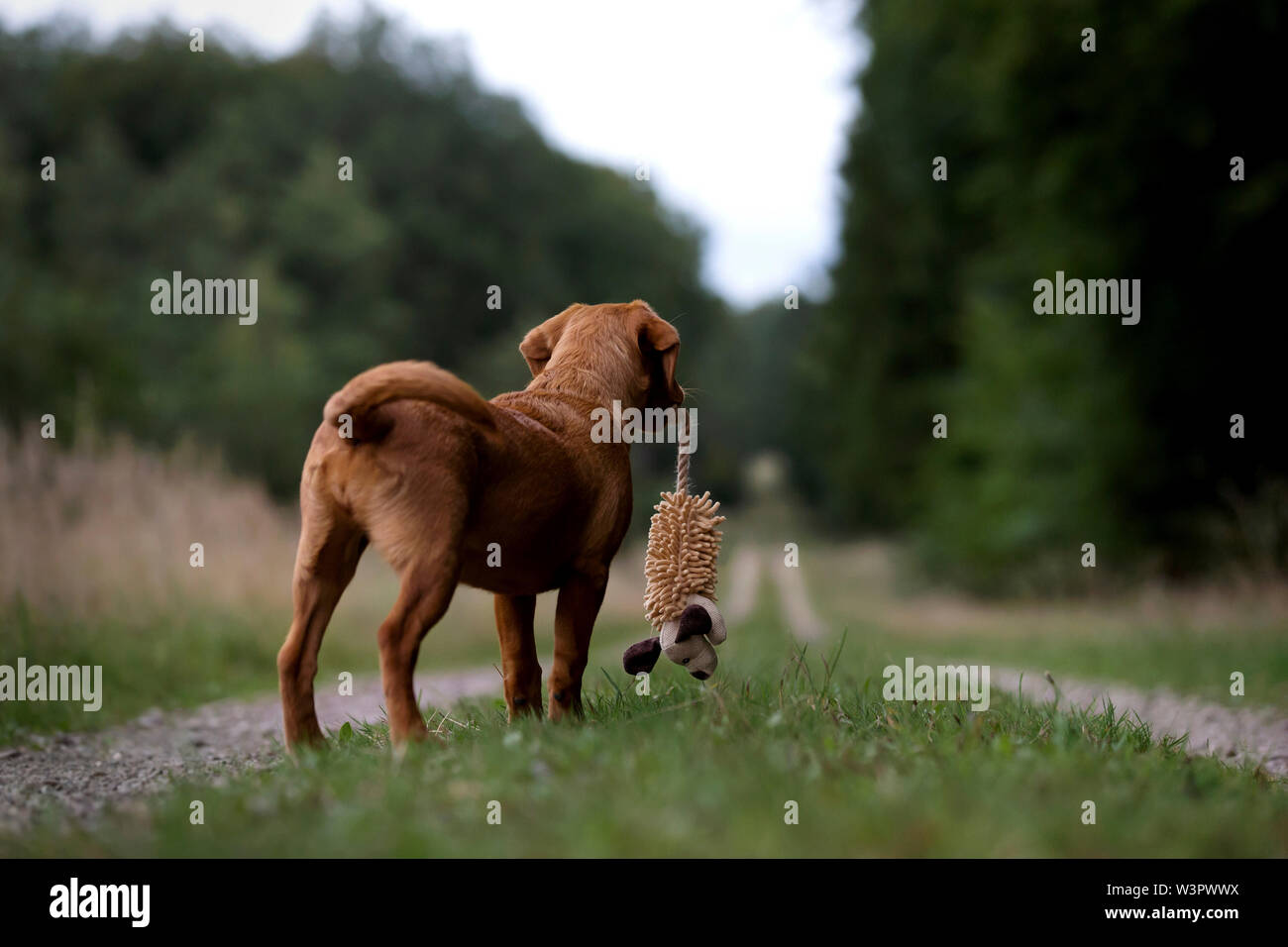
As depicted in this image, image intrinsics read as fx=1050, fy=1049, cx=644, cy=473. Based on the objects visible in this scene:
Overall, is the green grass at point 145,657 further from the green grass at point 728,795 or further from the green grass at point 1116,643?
the green grass at point 1116,643

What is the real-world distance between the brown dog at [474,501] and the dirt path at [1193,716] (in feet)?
6.72

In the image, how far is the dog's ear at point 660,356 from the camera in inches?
177

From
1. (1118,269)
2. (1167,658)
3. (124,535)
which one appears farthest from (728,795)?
(1118,269)

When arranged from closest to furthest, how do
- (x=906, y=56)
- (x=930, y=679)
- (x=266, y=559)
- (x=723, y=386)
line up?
(x=930, y=679), (x=266, y=559), (x=906, y=56), (x=723, y=386)

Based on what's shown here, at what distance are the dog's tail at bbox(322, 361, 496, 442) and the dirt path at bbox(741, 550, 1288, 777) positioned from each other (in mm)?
2738

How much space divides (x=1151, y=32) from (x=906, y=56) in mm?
15448

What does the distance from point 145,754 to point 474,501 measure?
3.15 m

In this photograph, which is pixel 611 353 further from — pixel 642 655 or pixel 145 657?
pixel 145 657

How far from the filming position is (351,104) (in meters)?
49.8

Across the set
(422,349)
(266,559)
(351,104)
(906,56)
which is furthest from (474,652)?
(351,104)

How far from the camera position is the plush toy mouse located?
12.9ft

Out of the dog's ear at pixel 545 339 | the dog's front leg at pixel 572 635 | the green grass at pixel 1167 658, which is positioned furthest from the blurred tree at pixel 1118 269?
the dog's front leg at pixel 572 635

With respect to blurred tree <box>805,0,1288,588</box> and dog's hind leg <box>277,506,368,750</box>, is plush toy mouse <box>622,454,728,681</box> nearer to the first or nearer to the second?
dog's hind leg <box>277,506,368,750</box>
